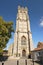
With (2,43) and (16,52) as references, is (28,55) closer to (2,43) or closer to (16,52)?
(16,52)

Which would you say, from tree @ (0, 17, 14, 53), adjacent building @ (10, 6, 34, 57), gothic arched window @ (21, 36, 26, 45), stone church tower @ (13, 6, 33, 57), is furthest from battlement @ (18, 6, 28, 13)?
tree @ (0, 17, 14, 53)

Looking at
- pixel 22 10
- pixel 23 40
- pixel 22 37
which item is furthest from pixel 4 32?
pixel 22 10

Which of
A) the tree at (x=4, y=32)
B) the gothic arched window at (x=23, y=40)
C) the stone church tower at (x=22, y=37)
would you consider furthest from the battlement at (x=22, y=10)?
the tree at (x=4, y=32)

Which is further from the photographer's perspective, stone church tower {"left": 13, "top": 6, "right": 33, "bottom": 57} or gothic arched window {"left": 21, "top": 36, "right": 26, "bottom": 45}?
gothic arched window {"left": 21, "top": 36, "right": 26, "bottom": 45}

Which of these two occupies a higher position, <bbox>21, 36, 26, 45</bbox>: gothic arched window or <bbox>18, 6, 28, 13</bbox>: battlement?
<bbox>18, 6, 28, 13</bbox>: battlement

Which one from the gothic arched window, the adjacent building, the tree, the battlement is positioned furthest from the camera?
the battlement

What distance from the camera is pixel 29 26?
158 feet

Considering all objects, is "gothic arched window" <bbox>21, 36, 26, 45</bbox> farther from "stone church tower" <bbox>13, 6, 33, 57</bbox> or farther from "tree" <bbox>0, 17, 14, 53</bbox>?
"tree" <bbox>0, 17, 14, 53</bbox>

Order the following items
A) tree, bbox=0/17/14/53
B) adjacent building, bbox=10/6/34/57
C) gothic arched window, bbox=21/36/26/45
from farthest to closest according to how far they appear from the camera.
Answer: gothic arched window, bbox=21/36/26/45 → adjacent building, bbox=10/6/34/57 → tree, bbox=0/17/14/53

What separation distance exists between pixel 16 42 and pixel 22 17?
12.4 metres

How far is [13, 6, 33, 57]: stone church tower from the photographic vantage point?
144 ft

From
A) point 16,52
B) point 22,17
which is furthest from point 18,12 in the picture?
point 16,52

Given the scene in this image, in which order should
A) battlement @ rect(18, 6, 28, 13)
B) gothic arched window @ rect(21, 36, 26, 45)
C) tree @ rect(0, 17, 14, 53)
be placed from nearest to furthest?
tree @ rect(0, 17, 14, 53), gothic arched window @ rect(21, 36, 26, 45), battlement @ rect(18, 6, 28, 13)

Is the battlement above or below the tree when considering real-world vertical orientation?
above
